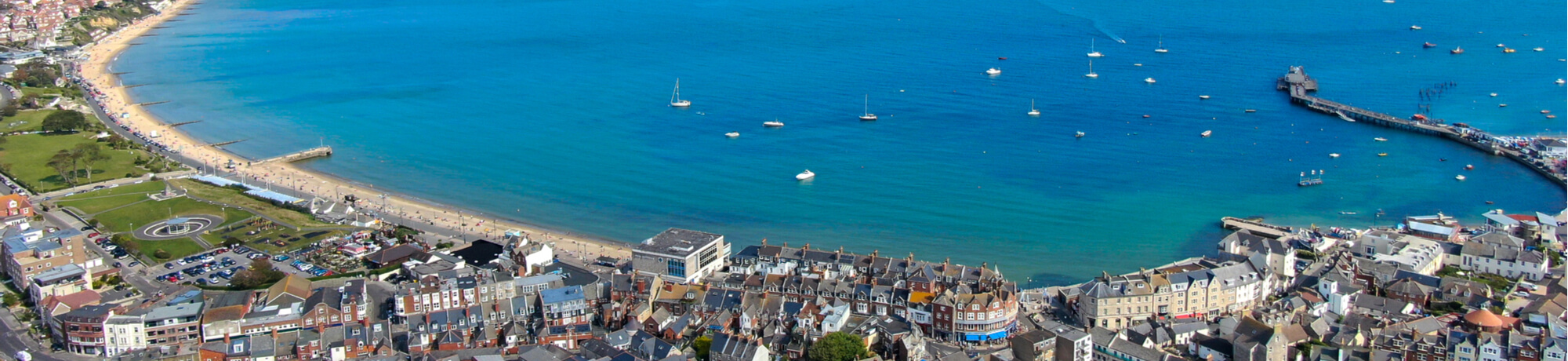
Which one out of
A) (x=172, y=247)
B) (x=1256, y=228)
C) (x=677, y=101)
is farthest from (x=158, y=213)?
(x=1256, y=228)

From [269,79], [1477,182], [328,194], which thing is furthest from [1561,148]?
[269,79]

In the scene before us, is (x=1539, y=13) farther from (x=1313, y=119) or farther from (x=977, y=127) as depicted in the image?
(x=977, y=127)

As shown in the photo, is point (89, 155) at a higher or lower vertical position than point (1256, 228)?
higher

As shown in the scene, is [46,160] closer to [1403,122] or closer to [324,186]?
[324,186]

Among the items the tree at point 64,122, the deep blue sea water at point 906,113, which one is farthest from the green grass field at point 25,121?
the deep blue sea water at point 906,113

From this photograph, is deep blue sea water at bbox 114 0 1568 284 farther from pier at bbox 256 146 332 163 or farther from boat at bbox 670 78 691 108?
pier at bbox 256 146 332 163
